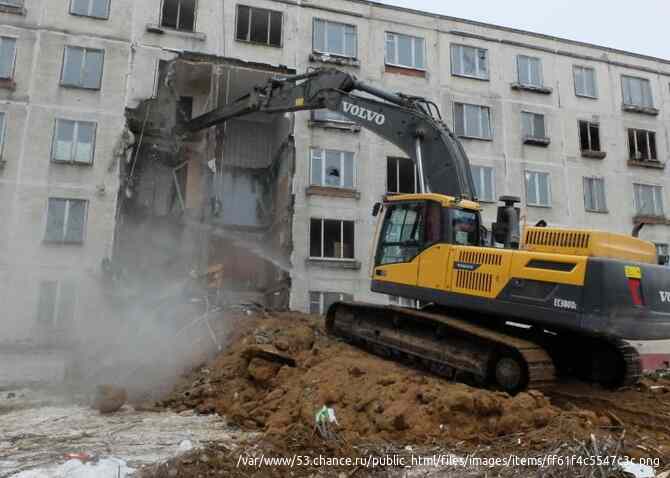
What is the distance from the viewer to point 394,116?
36.9 ft

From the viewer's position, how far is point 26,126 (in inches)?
669

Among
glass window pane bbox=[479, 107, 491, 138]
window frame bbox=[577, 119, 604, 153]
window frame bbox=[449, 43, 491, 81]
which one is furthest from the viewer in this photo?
window frame bbox=[577, 119, 604, 153]

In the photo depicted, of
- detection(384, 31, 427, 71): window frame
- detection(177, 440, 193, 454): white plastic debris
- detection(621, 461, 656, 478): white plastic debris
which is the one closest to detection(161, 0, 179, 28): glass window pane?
detection(384, 31, 427, 71): window frame

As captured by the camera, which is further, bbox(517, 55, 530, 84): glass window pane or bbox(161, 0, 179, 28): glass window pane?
bbox(517, 55, 530, 84): glass window pane

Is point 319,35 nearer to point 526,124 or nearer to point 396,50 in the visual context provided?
point 396,50

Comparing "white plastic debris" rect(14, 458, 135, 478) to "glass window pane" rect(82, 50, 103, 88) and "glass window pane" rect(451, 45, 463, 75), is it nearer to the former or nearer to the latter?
"glass window pane" rect(82, 50, 103, 88)

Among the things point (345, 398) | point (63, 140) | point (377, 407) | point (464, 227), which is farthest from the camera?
point (63, 140)

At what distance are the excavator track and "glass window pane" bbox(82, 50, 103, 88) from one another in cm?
1286

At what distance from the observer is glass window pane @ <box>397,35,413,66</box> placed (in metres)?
21.3

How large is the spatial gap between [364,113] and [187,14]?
11.5 meters

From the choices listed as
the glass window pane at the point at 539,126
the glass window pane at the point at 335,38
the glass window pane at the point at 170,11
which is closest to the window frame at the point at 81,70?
the glass window pane at the point at 170,11

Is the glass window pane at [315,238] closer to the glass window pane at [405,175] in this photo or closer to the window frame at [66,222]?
the glass window pane at [405,175]

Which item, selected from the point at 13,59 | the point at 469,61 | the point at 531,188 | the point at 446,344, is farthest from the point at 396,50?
the point at 446,344

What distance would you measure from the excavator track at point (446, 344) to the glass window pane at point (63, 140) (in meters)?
11.6
